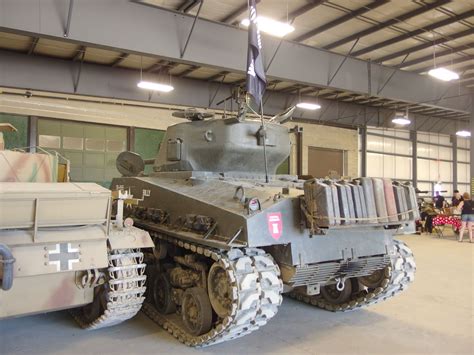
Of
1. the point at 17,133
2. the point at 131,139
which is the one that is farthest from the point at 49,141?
the point at 131,139

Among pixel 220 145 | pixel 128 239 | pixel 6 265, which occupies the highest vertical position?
pixel 220 145

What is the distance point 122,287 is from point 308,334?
7.45 ft

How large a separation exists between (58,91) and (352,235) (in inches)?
436

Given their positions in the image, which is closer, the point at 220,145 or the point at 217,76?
the point at 220,145

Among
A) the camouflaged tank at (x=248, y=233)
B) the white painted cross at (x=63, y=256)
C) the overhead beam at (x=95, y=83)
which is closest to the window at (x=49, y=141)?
the overhead beam at (x=95, y=83)

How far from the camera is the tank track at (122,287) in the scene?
441 cm

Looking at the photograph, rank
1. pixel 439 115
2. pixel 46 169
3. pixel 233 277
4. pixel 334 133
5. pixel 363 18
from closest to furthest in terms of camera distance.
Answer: pixel 233 277
pixel 46 169
pixel 363 18
pixel 334 133
pixel 439 115

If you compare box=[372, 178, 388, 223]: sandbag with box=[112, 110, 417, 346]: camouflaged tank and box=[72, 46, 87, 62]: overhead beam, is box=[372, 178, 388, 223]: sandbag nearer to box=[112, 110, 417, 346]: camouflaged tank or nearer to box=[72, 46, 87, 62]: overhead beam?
box=[112, 110, 417, 346]: camouflaged tank

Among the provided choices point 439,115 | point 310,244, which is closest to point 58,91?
point 310,244

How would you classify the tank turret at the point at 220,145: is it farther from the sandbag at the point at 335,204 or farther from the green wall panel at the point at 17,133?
the green wall panel at the point at 17,133

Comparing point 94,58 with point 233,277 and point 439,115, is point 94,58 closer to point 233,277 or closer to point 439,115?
point 233,277

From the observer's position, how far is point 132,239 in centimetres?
462

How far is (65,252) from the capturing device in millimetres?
4094

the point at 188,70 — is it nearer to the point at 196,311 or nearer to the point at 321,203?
the point at 196,311
